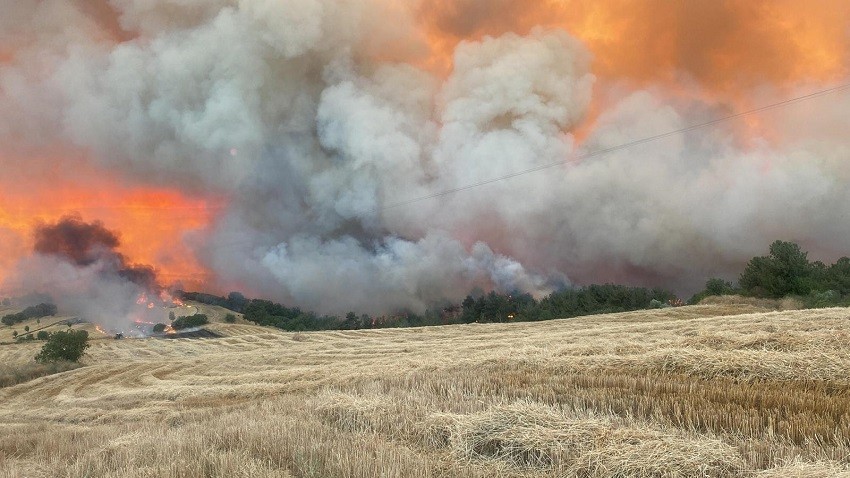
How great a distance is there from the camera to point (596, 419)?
672 cm

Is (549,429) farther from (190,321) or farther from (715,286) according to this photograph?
(190,321)

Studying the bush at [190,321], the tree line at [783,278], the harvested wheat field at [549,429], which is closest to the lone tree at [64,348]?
the harvested wheat field at [549,429]

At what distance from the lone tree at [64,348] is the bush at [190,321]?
7192 centimetres

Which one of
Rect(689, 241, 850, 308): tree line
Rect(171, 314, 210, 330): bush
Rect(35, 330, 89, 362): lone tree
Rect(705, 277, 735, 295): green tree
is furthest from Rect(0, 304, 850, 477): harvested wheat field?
Rect(171, 314, 210, 330): bush

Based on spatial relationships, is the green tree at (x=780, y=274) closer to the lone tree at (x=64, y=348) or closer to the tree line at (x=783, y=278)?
the tree line at (x=783, y=278)

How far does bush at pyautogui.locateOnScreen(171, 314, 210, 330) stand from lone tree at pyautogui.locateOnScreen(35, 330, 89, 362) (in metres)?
71.9

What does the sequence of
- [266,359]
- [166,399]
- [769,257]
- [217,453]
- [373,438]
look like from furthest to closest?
[769,257]
[266,359]
[166,399]
[373,438]
[217,453]

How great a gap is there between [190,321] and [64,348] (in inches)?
3099

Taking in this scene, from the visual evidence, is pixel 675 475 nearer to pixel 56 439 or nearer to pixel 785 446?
pixel 785 446

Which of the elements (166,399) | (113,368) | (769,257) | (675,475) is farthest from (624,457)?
(769,257)

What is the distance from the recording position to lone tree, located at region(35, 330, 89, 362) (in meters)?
55.9

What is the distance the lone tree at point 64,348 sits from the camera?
55906mm

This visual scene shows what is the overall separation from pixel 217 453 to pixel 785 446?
22.9ft

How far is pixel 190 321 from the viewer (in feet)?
432
